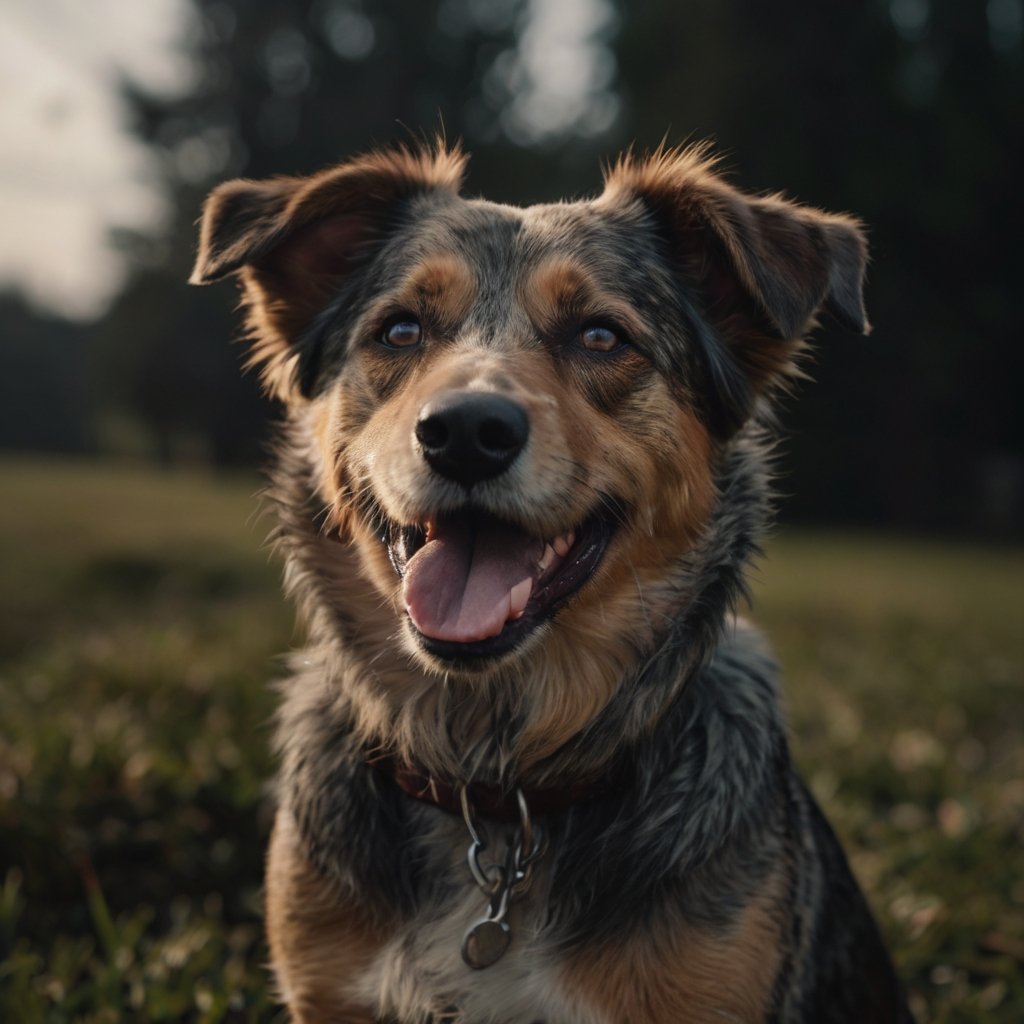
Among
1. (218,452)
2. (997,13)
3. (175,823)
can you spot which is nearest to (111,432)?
(218,452)

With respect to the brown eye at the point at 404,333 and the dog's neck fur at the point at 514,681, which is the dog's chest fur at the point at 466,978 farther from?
the brown eye at the point at 404,333

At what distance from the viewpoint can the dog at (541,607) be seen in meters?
2.81

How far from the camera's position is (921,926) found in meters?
4.27

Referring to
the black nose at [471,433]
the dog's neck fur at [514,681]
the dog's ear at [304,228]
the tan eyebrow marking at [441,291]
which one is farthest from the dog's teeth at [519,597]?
the dog's ear at [304,228]

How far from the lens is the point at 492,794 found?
305 centimetres

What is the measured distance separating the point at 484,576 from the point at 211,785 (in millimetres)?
2511

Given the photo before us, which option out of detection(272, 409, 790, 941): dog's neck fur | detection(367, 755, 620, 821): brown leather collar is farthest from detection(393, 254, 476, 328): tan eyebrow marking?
detection(367, 755, 620, 821): brown leather collar

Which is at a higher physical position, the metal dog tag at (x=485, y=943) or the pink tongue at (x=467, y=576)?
the pink tongue at (x=467, y=576)

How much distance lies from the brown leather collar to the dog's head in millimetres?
338

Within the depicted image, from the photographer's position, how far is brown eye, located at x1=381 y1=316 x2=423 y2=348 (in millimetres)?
3365

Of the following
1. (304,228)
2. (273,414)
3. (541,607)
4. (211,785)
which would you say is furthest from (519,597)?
(273,414)

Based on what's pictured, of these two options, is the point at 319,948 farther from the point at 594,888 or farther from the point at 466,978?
the point at 594,888

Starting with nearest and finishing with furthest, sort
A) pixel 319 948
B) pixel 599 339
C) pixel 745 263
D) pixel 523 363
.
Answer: pixel 319 948
pixel 523 363
pixel 745 263
pixel 599 339

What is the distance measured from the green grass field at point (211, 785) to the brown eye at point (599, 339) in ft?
2.86
